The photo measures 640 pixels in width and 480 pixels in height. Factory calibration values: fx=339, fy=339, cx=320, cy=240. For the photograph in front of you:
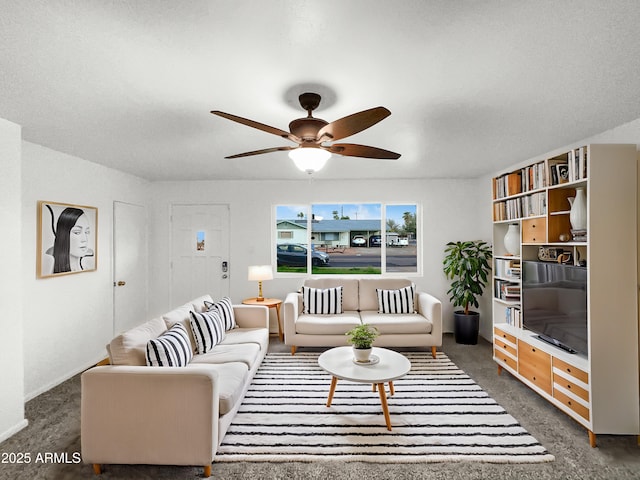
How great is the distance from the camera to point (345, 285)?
15.6ft

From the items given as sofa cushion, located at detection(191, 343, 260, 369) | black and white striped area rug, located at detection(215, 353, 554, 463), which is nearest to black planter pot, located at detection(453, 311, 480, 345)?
black and white striped area rug, located at detection(215, 353, 554, 463)

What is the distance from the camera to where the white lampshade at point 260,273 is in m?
4.66

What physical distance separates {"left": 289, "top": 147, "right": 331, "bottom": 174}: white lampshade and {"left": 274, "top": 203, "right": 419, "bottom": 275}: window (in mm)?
3037

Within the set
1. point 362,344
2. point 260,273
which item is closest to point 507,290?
point 362,344

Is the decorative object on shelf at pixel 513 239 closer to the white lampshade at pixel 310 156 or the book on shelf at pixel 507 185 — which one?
the book on shelf at pixel 507 185

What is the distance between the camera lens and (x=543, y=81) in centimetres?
196

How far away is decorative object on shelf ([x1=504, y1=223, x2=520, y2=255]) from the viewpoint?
3.67 m

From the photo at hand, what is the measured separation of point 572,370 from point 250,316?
303 cm

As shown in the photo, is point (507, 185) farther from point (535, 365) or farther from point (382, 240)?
point (382, 240)

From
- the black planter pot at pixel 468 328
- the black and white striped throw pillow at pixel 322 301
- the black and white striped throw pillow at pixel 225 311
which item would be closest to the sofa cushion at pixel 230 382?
the black and white striped throw pillow at pixel 225 311

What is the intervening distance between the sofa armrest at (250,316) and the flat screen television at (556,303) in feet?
8.99

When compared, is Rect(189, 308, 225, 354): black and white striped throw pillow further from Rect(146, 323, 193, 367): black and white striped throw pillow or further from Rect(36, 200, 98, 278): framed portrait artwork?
Rect(36, 200, 98, 278): framed portrait artwork

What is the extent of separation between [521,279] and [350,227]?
8.46 feet

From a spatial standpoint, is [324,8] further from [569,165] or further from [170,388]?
[569,165]
